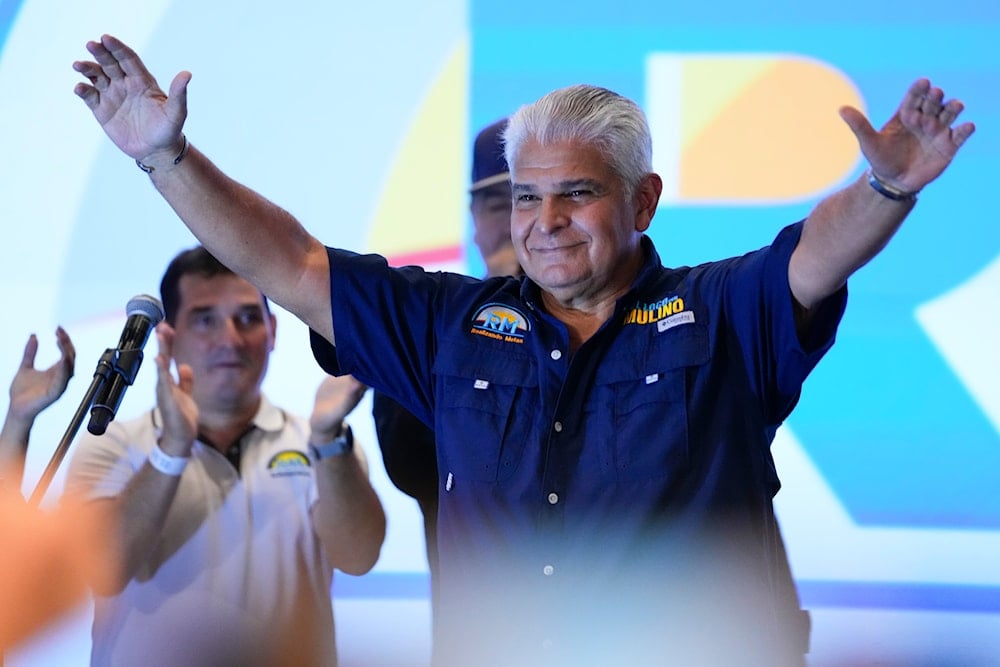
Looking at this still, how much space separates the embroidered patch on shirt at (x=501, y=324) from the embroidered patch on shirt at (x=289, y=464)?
1.08m

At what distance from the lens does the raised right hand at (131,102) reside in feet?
6.46

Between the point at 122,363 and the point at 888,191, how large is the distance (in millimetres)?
1229

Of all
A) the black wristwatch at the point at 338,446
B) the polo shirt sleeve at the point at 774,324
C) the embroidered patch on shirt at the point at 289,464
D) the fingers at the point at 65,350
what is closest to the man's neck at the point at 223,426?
the embroidered patch on shirt at the point at 289,464

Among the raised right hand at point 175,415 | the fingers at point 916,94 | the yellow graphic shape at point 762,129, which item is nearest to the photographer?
the fingers at point 916,94

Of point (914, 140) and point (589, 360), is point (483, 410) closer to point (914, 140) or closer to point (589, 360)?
point (589, 360)

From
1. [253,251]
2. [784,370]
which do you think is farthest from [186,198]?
[784,370]

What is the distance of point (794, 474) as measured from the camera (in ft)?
11.0

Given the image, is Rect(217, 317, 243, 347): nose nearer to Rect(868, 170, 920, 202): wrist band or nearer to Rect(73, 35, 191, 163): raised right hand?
Rect(73, 35, 191, 163): raised right hand

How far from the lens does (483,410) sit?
2.06 meters

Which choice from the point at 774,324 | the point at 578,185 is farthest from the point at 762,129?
the point at 774,324

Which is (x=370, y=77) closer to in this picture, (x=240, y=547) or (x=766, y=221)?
(x=766, y=221)

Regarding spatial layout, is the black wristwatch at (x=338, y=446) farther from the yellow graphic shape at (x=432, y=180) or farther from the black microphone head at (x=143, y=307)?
the yellow graphic shape at (x=432, y=180)

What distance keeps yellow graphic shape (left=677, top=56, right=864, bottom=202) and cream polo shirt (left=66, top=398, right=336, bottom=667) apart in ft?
4.56

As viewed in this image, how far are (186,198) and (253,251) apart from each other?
5.5 inches
